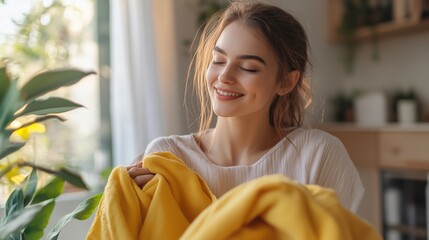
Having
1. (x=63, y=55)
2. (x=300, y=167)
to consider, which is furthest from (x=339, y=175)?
(x=63, y=55)

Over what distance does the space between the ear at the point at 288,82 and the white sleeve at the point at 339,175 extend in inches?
5.3

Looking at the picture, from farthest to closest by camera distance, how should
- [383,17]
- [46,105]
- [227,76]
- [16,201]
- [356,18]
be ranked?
[356,18] → [383,17] → [227,76] → [16,201] → [46,105]

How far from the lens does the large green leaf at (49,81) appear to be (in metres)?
0.65

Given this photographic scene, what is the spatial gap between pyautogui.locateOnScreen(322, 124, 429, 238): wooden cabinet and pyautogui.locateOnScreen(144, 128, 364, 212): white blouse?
62.1 inches

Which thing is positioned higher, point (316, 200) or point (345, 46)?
point (345, 46)

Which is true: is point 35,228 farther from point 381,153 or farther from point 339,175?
point 381,153

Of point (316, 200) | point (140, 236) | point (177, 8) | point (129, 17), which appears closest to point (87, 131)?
point (129, 17)

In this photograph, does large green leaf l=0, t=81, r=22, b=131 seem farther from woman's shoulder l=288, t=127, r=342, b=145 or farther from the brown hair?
woman's shoulder l=288, t=127, r=342, b=145

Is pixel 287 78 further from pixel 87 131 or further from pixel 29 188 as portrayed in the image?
pixel 87 131

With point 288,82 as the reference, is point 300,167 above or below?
below

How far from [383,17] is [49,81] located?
2.70m

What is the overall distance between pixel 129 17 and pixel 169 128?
1.83 feet

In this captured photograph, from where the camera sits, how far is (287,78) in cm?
108

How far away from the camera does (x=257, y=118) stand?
108 centimetres
